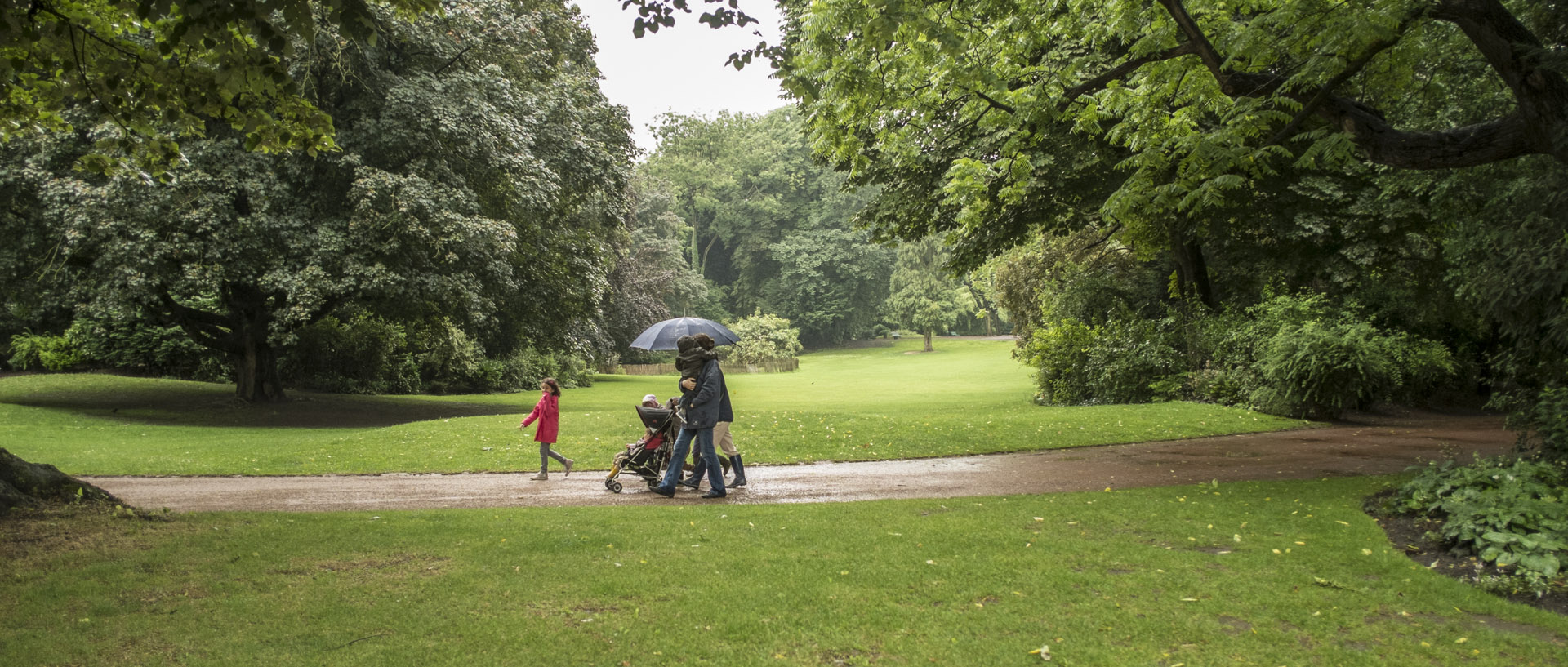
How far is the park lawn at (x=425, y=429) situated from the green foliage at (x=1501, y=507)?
267 inches

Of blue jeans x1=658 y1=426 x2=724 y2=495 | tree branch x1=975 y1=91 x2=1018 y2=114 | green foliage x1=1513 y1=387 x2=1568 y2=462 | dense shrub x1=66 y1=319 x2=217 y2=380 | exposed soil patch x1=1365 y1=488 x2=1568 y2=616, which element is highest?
tree branch x1=975 y1=91 x2=1018 y2=114

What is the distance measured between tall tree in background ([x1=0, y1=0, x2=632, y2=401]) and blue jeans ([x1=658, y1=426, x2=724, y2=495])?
1017 centimetres

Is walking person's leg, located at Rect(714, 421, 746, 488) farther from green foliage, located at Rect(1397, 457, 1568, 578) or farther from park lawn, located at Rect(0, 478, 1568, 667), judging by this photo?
green foliage, located at Rect(1397, 457, 1568, 578)

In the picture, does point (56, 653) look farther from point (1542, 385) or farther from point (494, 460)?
point (1542, 385)

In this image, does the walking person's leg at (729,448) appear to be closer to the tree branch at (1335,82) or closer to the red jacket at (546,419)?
the red jacket at (546,419)

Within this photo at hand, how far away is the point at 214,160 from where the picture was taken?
18109 mm

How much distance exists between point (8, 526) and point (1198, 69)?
12.2m

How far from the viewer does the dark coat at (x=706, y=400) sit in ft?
32.5

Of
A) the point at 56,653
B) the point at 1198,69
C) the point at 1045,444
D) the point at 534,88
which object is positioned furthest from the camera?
the point at 534,88

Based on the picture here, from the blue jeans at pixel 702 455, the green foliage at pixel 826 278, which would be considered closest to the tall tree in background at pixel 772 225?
the green foliage at pixel 826 278

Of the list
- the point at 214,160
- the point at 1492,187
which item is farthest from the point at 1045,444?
the point at 214,160

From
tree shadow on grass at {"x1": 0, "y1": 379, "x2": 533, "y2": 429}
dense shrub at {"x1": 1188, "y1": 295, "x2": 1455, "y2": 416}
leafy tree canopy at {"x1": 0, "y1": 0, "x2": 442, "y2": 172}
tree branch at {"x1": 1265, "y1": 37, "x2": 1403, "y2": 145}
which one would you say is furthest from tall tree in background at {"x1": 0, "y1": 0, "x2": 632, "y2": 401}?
dense shrub at {"x1": 1188, "y1": 295, "x2": 1455, "y2": 416}

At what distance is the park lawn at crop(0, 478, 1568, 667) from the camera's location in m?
4.84

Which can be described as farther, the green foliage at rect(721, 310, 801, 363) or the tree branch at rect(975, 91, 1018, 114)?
the green foliage at rect(721, 310, 801, 363)
